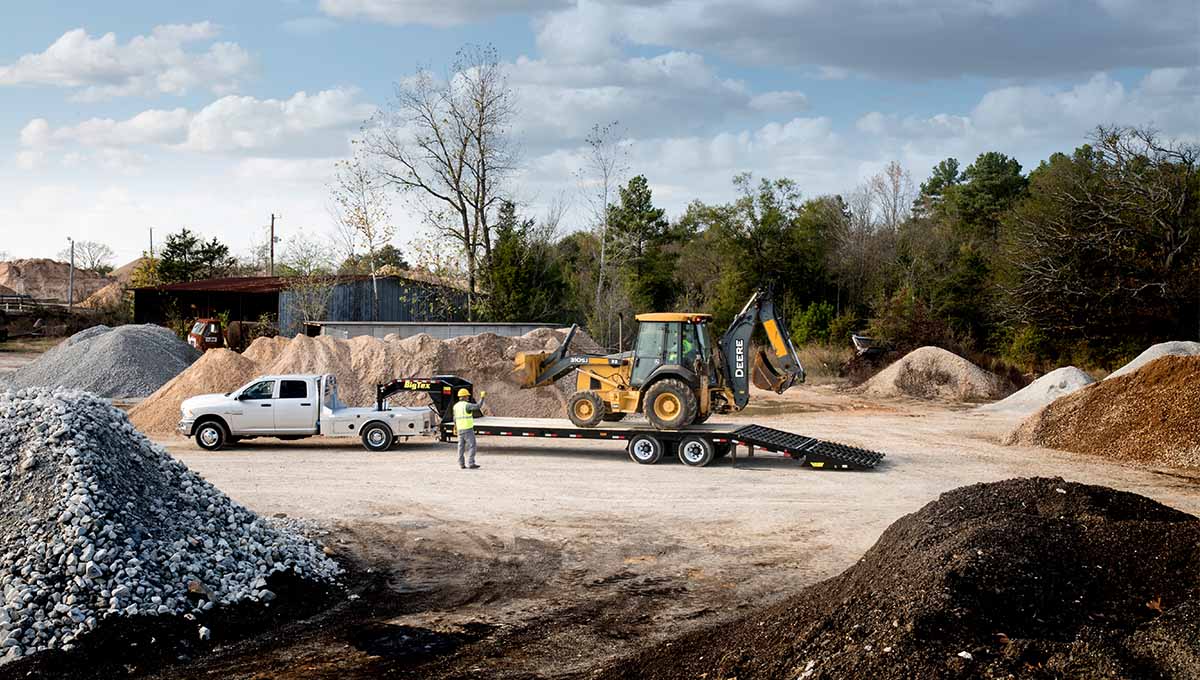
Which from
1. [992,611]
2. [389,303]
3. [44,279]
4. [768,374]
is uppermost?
[44,279]

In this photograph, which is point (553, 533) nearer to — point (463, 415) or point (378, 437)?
point (463, 415)

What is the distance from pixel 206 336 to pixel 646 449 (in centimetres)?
2652

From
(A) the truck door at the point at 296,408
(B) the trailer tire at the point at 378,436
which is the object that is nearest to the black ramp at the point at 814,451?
(B) the trailer tire at the point at 378,436

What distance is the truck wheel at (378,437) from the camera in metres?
21.8

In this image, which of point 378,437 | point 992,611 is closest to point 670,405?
point 378,437

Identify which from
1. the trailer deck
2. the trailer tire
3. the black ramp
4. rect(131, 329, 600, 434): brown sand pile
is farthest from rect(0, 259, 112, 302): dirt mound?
the black ramp

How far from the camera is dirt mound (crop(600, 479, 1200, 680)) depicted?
6.56 m

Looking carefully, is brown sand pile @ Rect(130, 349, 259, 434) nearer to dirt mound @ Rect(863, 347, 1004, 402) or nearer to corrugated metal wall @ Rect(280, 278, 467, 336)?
corrugated metal wall @ Rect(280, 278, 467, 336)

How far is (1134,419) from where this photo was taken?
22750 mm

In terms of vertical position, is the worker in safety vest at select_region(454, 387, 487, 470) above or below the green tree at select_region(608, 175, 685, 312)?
below

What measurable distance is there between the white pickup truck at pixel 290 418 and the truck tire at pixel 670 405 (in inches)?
197

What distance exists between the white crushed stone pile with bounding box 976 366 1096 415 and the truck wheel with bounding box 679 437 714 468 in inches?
619

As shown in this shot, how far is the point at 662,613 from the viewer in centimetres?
1045

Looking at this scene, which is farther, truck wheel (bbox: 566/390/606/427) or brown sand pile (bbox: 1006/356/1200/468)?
brown sand pile (bbox: 1006/356/1200/468)
